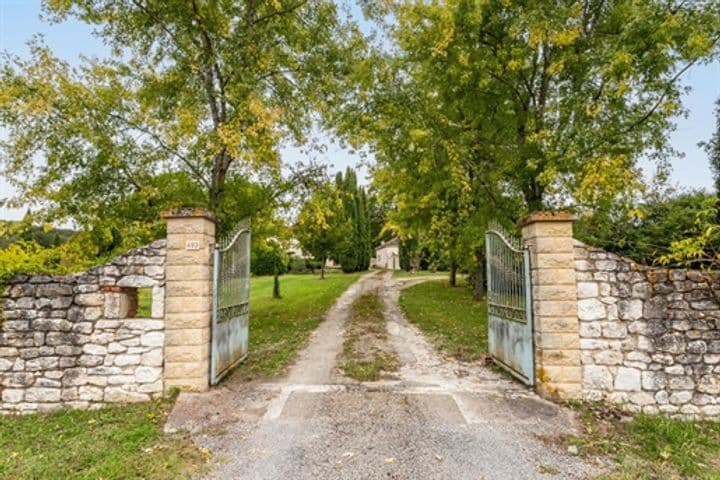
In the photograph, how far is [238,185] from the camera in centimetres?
965

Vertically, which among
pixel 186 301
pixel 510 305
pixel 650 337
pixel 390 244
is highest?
pixel 390 244

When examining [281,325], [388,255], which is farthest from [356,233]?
[281,325]

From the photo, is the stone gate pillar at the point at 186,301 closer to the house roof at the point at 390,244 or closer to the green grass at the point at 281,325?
the green grass at the point at 281,325

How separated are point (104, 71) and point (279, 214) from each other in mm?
5061

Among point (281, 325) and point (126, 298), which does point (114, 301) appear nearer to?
point (126, 298)

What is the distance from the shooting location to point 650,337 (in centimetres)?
461

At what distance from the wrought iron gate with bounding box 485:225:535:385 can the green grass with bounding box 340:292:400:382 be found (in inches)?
67.3

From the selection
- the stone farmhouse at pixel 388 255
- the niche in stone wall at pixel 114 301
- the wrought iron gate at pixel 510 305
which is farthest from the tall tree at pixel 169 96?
the stone farmhouse at pixel 388 255

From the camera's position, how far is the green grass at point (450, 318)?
7562 millimetres

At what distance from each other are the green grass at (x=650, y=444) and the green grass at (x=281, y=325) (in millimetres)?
4171

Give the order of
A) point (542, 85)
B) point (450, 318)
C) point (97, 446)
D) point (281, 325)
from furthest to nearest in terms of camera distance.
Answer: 1. point (450, 318)
2. point (281, 325)
3. point (542, 85)
4. point (97, 446)

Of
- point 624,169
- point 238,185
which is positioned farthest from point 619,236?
point 238,185

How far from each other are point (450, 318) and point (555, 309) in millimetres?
6433

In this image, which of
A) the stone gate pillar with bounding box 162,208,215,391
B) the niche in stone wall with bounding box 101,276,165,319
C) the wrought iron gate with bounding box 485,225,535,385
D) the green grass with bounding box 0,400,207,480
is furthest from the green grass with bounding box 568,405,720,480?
the niche in stone wall with bounding box 101,276,165,319
